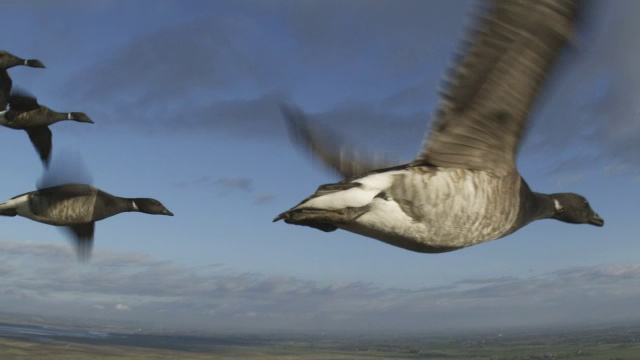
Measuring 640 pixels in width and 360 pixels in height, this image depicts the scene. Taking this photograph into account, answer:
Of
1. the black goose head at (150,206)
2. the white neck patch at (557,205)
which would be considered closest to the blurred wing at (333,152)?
the white neck patch at (557,205)

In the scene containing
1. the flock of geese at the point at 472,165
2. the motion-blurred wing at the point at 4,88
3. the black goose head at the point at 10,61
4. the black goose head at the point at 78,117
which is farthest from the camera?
the black goose head at the point at 78,117

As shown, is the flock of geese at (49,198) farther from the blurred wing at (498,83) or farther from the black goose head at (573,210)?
the black goose head at (573,210)

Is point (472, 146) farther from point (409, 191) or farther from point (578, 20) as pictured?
point (578, 20)

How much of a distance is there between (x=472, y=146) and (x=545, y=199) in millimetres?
2747

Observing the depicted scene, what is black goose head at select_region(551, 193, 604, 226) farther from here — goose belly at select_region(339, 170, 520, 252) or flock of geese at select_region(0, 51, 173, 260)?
flock of geese at select_region(0, 51, 173, 260)

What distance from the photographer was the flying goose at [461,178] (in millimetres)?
6426

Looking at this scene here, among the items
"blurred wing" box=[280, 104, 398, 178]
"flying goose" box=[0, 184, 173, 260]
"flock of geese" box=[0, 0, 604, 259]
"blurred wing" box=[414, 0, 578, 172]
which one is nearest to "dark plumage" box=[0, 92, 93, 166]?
"flying goose" box=[0, 184, 173, 260]

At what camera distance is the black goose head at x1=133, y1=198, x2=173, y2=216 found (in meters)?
16.7

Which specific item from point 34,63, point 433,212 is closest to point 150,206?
point 34,63

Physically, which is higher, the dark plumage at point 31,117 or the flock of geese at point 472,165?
the dark plumage at point 31,117

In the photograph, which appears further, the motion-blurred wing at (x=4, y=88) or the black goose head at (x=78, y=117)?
the black goose head at (x=78, y=117)

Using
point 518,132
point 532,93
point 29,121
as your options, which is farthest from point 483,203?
point 29,121

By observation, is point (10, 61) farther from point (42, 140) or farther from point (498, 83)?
point (498, 83)

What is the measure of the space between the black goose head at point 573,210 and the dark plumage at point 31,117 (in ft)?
42.3
